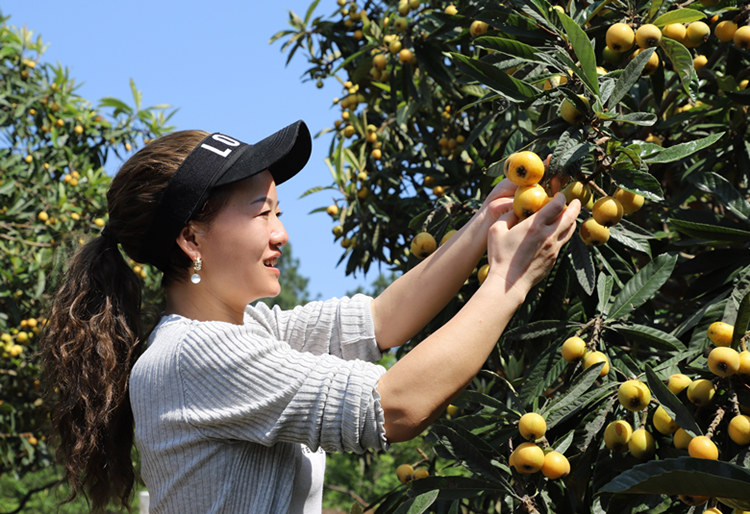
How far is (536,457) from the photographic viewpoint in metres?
1.81

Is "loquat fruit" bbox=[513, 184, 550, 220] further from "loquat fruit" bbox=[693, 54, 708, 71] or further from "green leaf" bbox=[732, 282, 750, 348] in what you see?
"loquat fruit" bbox=[693, 54, 708, 71]

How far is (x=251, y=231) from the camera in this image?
1.77 metres

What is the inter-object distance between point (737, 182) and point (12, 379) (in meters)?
4.77

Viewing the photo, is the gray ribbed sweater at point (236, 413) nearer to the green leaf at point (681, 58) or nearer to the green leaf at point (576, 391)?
the green leaf at point (576, 391)

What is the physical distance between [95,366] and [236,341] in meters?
0.42

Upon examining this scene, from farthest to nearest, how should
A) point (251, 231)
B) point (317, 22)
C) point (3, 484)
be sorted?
1. point (3, 484)
2. point (317, 22)
3. point (251, 231)

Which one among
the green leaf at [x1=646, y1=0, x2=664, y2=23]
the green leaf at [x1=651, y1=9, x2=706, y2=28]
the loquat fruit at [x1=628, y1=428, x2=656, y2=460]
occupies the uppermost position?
the green leaf at [x1=646, y1=0, x2=664, y2=23]

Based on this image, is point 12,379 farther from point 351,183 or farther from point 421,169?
point 421,169

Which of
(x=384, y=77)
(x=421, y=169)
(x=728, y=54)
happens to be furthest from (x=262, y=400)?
(x=384, y=77)

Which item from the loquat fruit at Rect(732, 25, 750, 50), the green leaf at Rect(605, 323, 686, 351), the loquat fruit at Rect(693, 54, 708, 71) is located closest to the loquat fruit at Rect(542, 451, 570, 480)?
the green leaf at Rect(605, 323, 686, 351)

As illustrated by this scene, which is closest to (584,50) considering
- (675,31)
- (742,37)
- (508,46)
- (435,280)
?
(508,46)

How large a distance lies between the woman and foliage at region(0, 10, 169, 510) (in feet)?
10.7

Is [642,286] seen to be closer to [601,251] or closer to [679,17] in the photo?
[601,251]

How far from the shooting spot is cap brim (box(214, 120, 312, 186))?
1.78 meters
